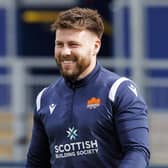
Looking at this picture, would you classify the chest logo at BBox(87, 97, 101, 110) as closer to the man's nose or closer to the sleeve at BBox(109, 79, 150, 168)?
the sleeve at BBox(109, 79, 150, 168)

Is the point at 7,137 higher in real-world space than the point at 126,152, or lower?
lower

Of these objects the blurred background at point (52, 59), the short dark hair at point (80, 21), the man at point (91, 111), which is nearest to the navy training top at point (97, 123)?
the man at point (91, 111)

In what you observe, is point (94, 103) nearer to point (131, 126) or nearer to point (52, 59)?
point (131, 126)

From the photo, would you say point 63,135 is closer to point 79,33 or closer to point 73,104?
point 73,104

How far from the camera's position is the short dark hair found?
15.2 ft

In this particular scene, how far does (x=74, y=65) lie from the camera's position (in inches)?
182

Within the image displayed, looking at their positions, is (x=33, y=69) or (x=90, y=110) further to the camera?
(x=33, y=69)

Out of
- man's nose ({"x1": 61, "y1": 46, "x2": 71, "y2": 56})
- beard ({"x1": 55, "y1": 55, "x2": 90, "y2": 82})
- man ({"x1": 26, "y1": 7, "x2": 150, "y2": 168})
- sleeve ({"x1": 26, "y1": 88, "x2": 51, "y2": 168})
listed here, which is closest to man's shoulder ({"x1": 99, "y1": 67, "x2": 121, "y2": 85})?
man ({"x1": 26, "y1": 7, "x2": 150, "y2": 168})

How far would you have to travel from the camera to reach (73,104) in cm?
473

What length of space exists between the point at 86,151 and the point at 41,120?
33cm

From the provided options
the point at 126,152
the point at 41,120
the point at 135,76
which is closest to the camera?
the point at 126,152

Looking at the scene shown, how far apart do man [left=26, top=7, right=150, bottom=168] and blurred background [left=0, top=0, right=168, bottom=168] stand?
4.46 metres

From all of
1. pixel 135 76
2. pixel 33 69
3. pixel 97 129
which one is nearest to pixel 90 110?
pixel 97 129

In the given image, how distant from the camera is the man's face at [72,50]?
15.1 ft
